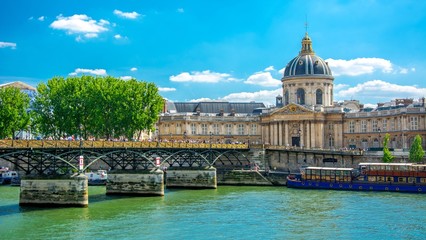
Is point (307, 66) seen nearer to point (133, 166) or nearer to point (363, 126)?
point (363, 126)

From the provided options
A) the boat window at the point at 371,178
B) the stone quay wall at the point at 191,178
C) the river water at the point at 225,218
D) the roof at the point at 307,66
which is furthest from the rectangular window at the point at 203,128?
the river water at the point at 225,218

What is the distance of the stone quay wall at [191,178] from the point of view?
72688 mm

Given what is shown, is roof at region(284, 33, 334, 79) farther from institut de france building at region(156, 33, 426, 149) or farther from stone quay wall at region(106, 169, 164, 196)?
stone quay wall at region(106, 169, 164, 196)

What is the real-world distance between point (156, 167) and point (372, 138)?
58663 mm

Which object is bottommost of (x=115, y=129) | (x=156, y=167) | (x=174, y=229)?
(x=174, y=229)

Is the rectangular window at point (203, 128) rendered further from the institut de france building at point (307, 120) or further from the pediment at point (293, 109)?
the pediment at point (293, 109)

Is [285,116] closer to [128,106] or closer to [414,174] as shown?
[128,106]

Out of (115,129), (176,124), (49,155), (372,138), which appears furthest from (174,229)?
(176,124)

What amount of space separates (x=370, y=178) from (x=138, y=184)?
89.7ft

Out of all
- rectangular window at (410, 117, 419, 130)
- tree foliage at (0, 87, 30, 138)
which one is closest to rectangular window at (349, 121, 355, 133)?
rectangular window at (410, 117, 419, 130)

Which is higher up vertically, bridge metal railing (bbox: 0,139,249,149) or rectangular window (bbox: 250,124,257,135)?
Answer: rectangular window (bbox: 250,124,257,135)

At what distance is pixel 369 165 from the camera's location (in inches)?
2702

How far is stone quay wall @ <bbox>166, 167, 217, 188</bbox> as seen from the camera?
238ft

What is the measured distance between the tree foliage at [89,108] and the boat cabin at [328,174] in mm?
27450
